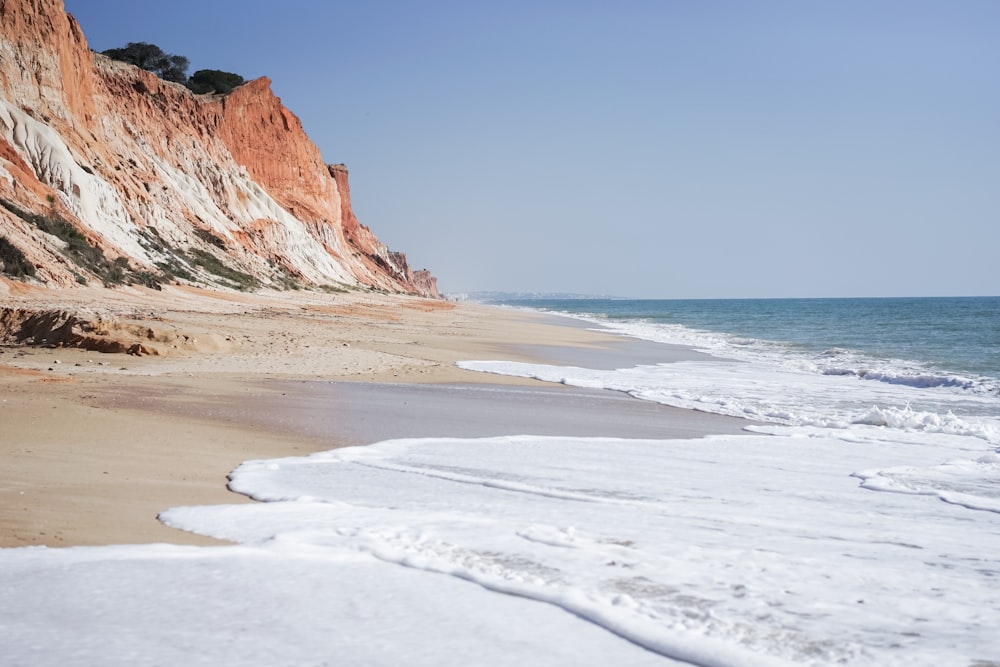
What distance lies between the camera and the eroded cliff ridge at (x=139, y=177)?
23.2 m

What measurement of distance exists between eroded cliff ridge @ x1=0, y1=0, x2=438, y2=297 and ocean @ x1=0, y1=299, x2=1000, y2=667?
16.6m

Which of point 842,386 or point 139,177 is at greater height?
point 139,177

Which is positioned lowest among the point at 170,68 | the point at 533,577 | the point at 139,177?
the point at 533,577

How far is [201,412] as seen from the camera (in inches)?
298

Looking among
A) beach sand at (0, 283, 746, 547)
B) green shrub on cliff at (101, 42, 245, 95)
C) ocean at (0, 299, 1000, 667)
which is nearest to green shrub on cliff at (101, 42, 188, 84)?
green shrub on cliff at (101, 42, 245, 95)

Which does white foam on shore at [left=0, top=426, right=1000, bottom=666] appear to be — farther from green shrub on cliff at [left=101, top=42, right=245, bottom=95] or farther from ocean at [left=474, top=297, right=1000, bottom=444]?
green shrub on cliff at [left=101, top=42, right=245, bottom=95]

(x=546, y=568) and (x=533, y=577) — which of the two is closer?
(x=533, y=577)

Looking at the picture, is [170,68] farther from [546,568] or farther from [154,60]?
[546,568]

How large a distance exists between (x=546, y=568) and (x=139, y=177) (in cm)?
3652

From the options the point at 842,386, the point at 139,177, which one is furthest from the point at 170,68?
the point at 842,386

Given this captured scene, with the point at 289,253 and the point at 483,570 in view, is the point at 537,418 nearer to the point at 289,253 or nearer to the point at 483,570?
the point at 483,570

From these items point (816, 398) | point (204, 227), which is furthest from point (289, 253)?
point (816, 398)

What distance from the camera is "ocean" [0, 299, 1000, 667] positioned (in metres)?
2.73

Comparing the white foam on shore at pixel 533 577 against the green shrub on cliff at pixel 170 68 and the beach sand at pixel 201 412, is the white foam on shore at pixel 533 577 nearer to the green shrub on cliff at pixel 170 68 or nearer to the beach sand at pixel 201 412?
the beach sand at pixel 201 412
